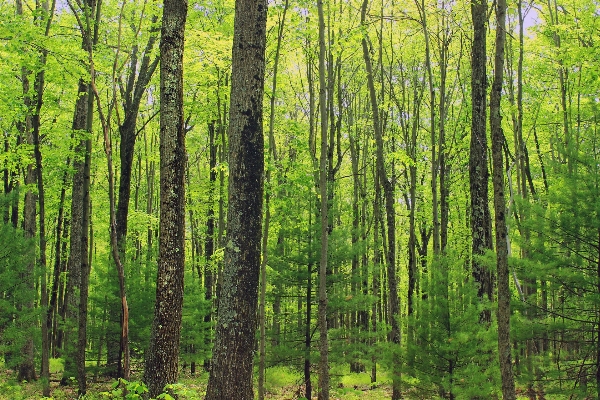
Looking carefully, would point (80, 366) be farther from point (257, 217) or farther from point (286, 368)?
point (257, 217)

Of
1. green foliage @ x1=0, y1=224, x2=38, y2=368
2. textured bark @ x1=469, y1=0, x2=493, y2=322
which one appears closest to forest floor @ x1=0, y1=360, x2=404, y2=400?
green foliage @ x1=0, y1=224, x2=38, y2=368

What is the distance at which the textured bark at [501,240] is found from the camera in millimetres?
6637

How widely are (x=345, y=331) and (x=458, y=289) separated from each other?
4.02 meters

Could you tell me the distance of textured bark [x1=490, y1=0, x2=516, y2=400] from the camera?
6.64 m

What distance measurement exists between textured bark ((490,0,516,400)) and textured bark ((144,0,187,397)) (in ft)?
15.1

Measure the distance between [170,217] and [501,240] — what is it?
4872mm

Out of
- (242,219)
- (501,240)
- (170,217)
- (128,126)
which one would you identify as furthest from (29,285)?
(501,240)

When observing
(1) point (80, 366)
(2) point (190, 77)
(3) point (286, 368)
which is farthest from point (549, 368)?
(2) point (190, 77)

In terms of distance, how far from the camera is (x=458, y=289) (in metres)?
9.18

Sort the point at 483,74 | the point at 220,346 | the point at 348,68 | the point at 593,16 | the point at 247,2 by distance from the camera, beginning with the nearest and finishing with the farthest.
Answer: the point at 220,346 < the point at 247,2 < the point at 483,74 < the point at 593,16 < the point at 348,68

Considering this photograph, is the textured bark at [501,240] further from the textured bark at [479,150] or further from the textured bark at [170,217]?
the textured bark at [170,217]

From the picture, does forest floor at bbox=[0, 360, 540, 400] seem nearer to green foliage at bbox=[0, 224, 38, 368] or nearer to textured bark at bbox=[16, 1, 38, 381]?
textured bark at bbox=[16, 1, 38, 381]

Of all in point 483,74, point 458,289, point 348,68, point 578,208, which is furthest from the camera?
point 348,68

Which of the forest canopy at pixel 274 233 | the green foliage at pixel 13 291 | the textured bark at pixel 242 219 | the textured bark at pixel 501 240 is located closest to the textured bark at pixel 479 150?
the forest canopy at pixel 274 233
